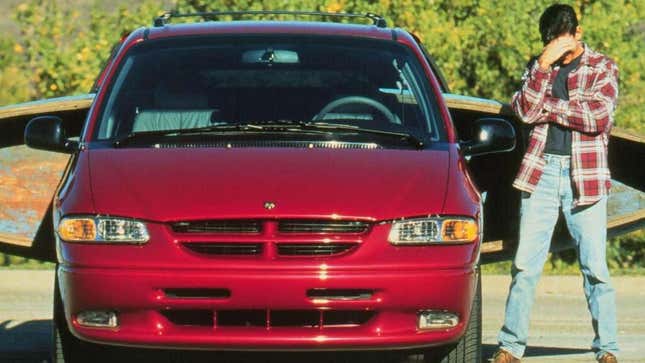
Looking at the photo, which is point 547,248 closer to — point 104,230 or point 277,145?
point 277,145

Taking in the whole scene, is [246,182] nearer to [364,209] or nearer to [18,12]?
[364,209]

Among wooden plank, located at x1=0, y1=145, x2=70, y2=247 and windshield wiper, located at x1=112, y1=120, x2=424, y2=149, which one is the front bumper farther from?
wooden plank, located at x1=0, y1=145, x2=70, y2=247

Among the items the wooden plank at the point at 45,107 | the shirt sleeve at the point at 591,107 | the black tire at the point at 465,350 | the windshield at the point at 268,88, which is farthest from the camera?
the wooden plank at the point at 45,107

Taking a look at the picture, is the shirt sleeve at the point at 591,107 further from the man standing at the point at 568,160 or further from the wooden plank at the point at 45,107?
the wooden plank at the point at 45,107

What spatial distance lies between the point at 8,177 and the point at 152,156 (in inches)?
95.2

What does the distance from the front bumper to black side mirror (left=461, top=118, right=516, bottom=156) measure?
3.87 feet

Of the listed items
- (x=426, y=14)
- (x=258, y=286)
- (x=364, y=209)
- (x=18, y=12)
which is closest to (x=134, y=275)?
(x=258, y=286)

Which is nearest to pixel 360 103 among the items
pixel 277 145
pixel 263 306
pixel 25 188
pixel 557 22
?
pixel 277 145

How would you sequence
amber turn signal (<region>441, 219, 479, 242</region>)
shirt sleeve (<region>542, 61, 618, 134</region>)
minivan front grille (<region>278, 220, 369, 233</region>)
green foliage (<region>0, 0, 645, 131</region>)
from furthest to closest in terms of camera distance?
green foliage (<region>0, 0, 645, 131</region>)
shirt sleeve (<region>542, 61, 618, 134</region>)
amber turn signal (<region>441, 219, 479, 242</region>)
minivan front grille (<region>278, 220, 369, 233</region>)

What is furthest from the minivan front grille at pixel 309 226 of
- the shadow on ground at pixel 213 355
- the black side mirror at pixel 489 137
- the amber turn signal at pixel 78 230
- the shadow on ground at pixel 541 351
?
the shadow on ground at pixel 541 351

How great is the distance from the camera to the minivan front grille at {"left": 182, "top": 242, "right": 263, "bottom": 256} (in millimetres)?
7062

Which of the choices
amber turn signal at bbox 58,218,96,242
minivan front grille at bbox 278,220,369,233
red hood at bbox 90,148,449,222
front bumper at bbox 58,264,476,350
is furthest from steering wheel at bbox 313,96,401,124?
amber turn signal at bbox 58,218,96,242

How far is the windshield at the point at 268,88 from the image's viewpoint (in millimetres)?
8203

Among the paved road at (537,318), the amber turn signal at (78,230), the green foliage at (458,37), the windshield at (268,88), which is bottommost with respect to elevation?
the paved road at (537,318)
